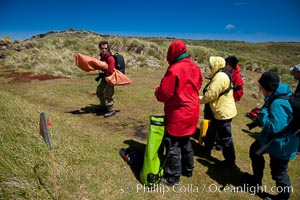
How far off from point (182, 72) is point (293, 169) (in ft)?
13.5

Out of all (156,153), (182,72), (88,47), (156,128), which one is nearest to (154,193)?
(156,153)

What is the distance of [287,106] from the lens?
3.38 metres

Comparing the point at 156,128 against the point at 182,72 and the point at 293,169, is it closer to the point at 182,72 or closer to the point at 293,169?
the point at 182,72

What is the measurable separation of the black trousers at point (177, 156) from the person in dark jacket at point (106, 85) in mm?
3419

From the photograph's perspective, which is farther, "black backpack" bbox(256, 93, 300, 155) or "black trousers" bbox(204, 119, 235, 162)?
"black trousers" bbox(204, 119, 235, 162)

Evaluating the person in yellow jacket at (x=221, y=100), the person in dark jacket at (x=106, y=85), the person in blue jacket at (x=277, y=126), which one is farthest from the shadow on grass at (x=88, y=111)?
the person in blue jacket at (x=277, y=126)

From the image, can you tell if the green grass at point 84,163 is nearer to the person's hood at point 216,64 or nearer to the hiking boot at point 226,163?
the hiking boot at point 226,163

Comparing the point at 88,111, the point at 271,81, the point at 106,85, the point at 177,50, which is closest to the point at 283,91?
the point at 271,81

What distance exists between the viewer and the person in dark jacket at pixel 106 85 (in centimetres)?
656

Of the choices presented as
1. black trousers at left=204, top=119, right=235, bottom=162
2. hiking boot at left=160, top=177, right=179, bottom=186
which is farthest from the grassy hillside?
black trousers at left=204, top=119, right=235, bottom=162

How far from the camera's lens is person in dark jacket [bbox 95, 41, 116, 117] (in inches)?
258

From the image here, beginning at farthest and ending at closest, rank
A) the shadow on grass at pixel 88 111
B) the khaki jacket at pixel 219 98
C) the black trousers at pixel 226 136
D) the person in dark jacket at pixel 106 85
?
1. the shadow on grass at pixel 88 111
2. the person in dark jacket at pixel 106 85
3. the black trousers at pixel 226 136
4. the khaki jacket at pixel 219 98

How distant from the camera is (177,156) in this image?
3.94 metres

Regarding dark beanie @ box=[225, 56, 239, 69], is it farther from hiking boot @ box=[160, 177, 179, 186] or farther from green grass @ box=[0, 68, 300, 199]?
hiking boot @ box=[160, 177, 179, 186]
